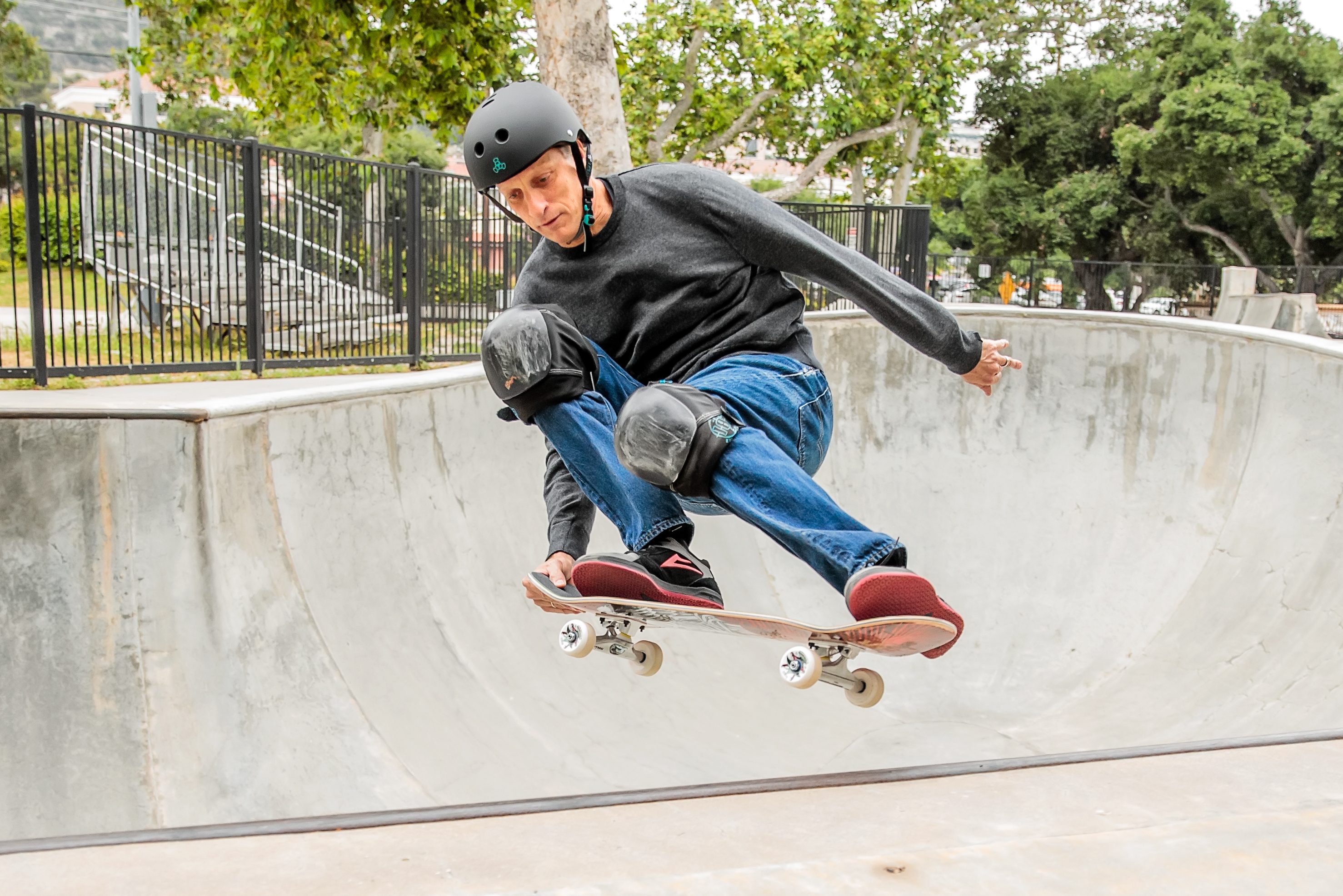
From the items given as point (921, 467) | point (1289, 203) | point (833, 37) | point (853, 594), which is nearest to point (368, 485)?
point (853, 594)

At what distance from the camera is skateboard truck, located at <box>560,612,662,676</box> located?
312 centimetres

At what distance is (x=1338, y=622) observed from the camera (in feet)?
17.2

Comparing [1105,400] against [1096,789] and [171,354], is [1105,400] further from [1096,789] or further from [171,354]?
[171,354]

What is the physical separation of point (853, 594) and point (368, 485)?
10.1 feet

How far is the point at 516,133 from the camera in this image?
2.72 meters

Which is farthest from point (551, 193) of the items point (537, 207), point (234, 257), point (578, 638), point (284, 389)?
point (234, 257)

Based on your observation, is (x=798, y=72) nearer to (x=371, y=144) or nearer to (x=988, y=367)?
(x=371, y=144)

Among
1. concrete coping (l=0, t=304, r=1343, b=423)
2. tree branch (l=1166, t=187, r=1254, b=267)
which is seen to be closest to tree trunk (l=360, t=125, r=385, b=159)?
concrete coping (l=0, t=304, r=1343, b=423)

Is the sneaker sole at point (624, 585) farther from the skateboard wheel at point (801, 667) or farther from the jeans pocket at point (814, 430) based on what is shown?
the jeans pocket at point (814, 430)

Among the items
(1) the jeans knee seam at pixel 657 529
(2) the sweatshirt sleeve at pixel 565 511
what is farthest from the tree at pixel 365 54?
(1) the jeans knee seam at pixel 657 529

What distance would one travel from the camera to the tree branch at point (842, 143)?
27.2m

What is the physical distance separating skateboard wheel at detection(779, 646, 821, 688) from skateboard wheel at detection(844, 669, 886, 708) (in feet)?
0.68

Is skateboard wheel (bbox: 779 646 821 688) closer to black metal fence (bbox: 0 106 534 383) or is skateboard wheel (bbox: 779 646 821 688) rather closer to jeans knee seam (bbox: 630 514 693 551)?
jeans knee seam (bbox: 630 514 693 551)

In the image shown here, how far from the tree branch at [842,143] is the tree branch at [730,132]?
1.81 m
